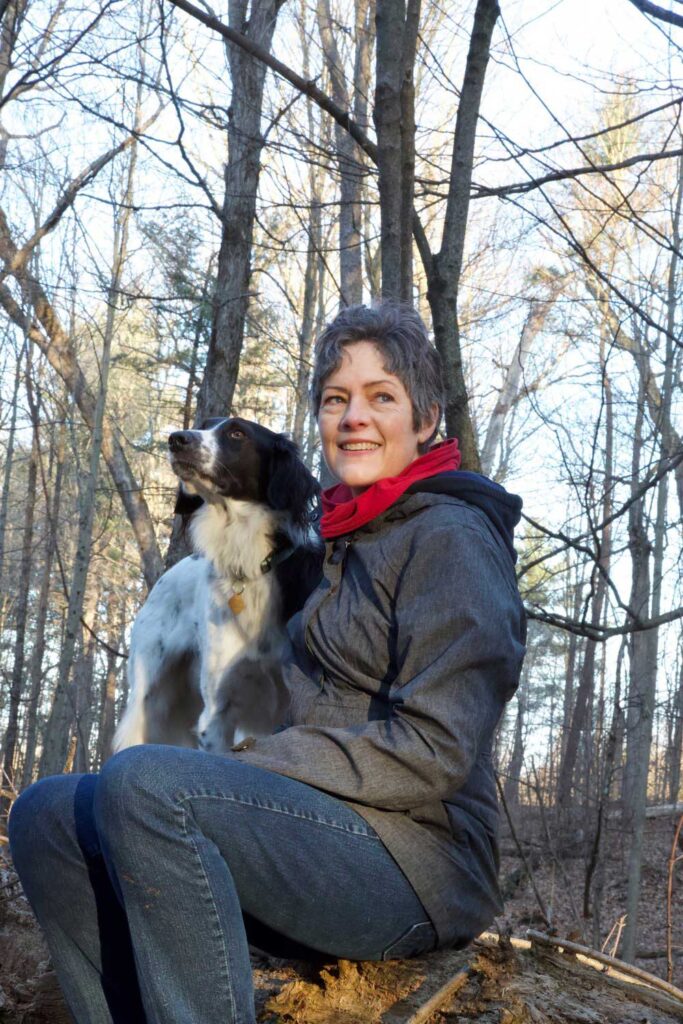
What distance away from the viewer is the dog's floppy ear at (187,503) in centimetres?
468

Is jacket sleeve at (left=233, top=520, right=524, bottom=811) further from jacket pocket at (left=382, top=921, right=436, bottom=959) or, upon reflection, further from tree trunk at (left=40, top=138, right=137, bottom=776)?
tree trunk at (left=40, top=138, right=137, bottom=776)

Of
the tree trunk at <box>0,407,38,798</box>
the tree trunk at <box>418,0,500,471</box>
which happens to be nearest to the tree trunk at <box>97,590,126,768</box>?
the tree trunk at <box>0,407,38,798</box>

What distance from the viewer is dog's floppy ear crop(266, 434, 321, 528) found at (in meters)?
4.41

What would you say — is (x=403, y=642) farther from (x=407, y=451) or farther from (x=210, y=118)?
(x=210, y=118)

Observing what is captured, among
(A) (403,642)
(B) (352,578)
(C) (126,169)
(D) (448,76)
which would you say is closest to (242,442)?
(D) (448,76)

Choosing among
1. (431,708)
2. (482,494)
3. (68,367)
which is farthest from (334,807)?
(68,367)

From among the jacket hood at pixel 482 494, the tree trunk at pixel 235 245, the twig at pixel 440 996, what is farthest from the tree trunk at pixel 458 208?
the tree trunk at pixel 235 245

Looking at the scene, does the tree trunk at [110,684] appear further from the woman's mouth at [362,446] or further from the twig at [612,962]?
the woman's mouth at [362,446]

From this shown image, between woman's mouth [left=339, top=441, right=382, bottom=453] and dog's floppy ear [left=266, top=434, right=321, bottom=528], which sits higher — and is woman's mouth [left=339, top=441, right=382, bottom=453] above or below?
below

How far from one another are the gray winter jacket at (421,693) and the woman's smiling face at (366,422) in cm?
19

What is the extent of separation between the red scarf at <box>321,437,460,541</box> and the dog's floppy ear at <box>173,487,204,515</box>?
224 centimetres

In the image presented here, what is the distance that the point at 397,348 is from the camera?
2561 millimetres

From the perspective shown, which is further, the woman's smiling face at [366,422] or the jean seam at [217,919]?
the woman's smiling face at [366,422]

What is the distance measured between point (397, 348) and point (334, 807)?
119 cm
